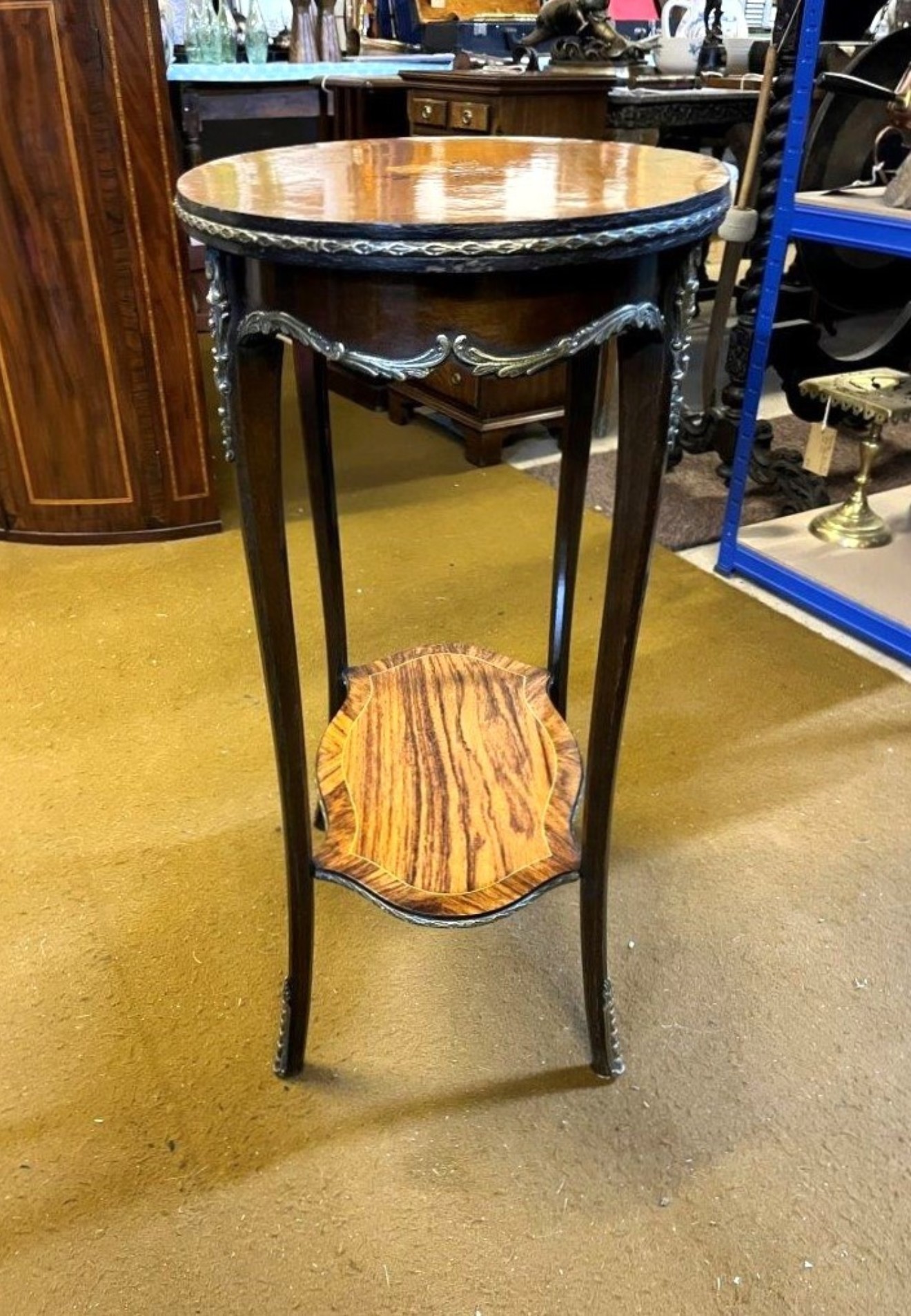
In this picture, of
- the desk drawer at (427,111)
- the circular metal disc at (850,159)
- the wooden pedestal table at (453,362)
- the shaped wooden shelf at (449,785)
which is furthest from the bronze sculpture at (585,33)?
the shaped wooden shelf at (449,785)

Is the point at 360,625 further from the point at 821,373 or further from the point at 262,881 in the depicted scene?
the point at 821,373

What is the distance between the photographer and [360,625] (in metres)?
1.88

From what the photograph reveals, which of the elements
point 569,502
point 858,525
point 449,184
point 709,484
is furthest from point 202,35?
point 449,184

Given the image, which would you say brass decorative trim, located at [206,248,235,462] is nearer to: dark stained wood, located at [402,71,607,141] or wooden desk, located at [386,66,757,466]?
wooden desk, located at [386,66,757,466]

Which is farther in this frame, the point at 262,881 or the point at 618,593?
the point at 262,881

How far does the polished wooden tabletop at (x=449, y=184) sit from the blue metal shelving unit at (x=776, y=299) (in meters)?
0.80

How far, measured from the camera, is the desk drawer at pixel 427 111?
2.34m

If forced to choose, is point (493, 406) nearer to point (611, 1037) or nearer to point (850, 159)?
point (850, 159)

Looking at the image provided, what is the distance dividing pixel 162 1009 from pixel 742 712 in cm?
100

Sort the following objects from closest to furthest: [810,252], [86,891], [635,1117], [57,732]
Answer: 1. [635,1117]
2. [86,891]
3. [57,732]
4. [810,252]

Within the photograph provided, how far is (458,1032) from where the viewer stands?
113 cm

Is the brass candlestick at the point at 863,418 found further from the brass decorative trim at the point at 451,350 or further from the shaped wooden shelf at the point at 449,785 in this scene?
the brass decorative trim at the point at 451,350

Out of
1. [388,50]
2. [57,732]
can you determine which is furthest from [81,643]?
[388,50]

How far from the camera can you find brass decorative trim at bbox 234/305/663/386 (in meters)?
0.70
